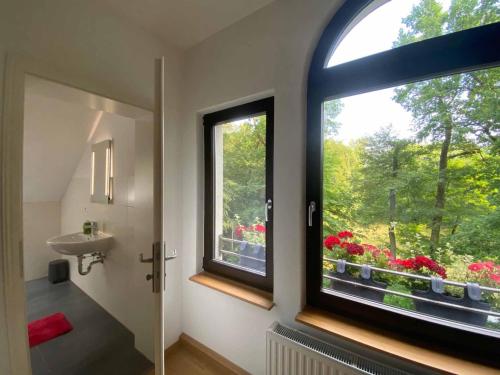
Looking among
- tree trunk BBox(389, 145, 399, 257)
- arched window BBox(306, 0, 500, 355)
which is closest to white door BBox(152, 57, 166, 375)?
arched window BBox(306, 0, 500, 355)

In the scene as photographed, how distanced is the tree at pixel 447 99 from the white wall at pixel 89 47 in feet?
5.28

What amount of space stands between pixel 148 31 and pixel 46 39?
2.15ft

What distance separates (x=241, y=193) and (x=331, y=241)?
2.39ft

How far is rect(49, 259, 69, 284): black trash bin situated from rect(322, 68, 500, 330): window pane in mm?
3524

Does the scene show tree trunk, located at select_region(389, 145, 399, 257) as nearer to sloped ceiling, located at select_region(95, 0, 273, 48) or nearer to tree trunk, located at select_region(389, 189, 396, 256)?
tree trunk, located at select_region(389, 189, 396, 256)

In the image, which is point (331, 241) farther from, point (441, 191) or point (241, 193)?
point (241, 193)

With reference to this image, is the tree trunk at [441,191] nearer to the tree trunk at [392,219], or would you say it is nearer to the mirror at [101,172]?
the tree trunk at [392,219]

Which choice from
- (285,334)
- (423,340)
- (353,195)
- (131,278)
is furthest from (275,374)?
(131,278)

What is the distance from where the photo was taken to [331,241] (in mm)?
1153

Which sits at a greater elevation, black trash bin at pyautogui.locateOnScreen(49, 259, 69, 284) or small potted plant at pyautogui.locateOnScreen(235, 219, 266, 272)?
small potted plant at pyautogui.locateOnScreen(235, 219, 266, 272)

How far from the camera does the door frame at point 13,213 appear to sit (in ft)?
2.98

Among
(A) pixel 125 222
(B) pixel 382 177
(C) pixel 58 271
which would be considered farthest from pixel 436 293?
(C) pixel 58 271

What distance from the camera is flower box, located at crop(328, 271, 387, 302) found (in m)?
1.04

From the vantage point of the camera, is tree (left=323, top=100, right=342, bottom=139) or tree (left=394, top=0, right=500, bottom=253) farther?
tree (left=323, top=100, right=342, bottom=139)
